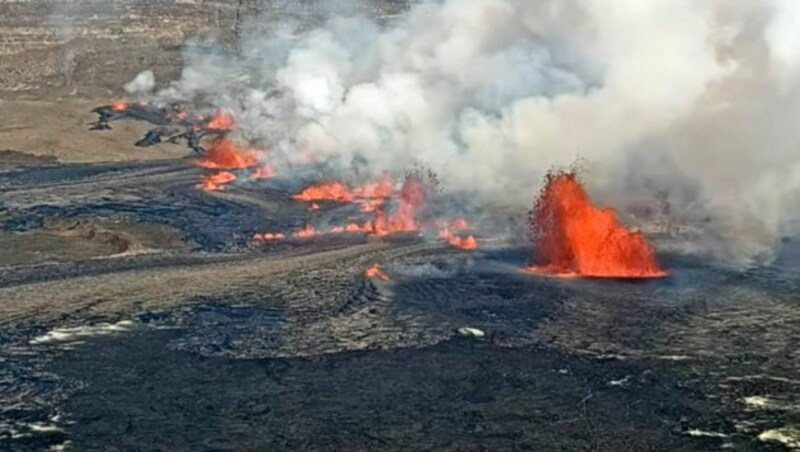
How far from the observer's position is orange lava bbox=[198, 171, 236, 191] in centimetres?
3571

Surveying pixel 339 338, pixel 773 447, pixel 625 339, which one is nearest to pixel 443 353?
pixel 339 338

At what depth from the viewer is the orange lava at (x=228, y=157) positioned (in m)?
41.5

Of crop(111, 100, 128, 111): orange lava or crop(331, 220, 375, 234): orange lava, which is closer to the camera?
crop(331, 220, 375, 234): orange lava

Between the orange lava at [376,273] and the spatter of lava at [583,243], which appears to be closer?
the orange lava at [376,273]

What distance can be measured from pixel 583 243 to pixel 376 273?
198 inches

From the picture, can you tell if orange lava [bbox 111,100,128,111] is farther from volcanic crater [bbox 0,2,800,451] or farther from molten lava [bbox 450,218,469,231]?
molten lava [bbox 450,218,469,231]

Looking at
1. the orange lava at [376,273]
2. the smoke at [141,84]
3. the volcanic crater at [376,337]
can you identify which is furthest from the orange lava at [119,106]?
the orange lava at [376,273]

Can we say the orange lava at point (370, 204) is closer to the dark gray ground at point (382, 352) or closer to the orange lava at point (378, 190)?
A: the orange lava at point (378, 190)

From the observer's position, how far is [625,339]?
Result: 17984 millimetres

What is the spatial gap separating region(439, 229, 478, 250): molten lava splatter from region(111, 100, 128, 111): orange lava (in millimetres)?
32621

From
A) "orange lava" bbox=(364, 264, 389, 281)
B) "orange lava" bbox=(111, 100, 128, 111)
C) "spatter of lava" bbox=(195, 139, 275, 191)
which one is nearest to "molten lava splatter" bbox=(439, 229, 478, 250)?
"orange lava" bbox=(364, 264, 389, 281)

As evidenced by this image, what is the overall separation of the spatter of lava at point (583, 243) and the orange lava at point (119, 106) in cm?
3460

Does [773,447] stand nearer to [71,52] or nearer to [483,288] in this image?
[483,288]

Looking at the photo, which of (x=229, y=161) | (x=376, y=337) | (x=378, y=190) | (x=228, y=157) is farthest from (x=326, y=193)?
(x=376, y=337)
